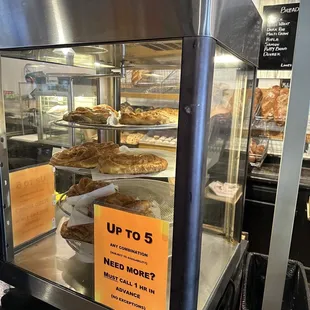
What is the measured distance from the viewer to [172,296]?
539 mm

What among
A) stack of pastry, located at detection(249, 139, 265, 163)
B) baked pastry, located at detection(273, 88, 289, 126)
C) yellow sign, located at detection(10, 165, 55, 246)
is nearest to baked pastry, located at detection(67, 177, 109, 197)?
yellow sign, located at detection(10, 165, 55, 246)

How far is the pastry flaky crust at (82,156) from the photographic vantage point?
82cm

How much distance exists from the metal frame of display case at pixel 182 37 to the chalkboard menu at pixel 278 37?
6.57 feet

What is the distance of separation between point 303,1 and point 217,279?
25.0 inches

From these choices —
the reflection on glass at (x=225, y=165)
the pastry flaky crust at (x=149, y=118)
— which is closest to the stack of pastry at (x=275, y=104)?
the reflection on glass at (x=225, y=165)

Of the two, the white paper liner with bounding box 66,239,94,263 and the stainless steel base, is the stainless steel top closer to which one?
the stainless steel base

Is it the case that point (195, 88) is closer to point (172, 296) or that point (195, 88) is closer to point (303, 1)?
point (303, 1)

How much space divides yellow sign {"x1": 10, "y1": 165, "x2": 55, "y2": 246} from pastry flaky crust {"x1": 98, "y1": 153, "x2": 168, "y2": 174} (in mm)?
241

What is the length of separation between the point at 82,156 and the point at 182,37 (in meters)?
0.51

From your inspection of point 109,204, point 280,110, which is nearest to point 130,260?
point 109,204

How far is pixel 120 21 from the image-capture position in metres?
0.51

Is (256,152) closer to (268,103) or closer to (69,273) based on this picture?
(268,103)

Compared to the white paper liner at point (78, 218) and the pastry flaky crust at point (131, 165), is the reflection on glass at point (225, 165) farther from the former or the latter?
the white paper liner at point (78, 218)

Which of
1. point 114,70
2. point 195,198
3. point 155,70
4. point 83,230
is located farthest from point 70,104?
point 195,198
